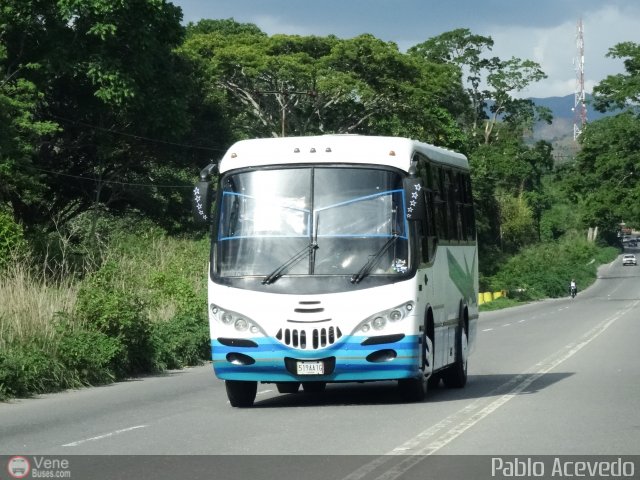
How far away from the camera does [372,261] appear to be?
14.4m

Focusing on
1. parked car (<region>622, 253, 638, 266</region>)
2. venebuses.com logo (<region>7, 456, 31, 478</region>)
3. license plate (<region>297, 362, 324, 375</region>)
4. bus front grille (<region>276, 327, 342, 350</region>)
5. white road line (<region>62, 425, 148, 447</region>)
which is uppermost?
bus front grille (<region>276, 327, 342, 350</region>)

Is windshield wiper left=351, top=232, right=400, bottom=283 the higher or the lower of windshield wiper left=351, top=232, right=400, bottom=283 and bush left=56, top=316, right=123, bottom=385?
the higher

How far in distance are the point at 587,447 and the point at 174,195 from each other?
4345cm

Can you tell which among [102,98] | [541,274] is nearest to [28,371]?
[102,98]

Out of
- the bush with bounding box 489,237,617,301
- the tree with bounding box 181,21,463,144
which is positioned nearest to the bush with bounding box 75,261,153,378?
the tree with bounding box 181,21,463,144

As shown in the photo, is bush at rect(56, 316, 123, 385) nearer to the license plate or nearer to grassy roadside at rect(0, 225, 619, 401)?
grassy roadside at rect(0, 225, 619, 401)

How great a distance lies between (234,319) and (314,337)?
0.97m

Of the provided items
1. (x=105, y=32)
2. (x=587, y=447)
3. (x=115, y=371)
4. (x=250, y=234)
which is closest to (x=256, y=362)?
(x=250, y=234)

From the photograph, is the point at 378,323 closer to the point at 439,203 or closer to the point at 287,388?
the point at 439,203

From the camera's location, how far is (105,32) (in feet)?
127

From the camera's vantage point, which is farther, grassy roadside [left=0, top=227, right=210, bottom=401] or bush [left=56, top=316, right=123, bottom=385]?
bush [left=56, top=316, right=123, bottom=385]

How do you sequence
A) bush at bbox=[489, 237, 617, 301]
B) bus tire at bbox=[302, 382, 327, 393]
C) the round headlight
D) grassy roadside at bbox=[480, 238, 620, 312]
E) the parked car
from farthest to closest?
the parked car → bush at bbox=[489, 237, 617, 301] → grassy roadside at bbox=[480, 238, 620, 312] → bus tire at bbox=[302, 382, 327, 393] → the round headlight

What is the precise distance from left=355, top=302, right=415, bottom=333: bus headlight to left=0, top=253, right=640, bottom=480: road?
2.95 ft

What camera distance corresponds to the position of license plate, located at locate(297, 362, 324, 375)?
1412cm
